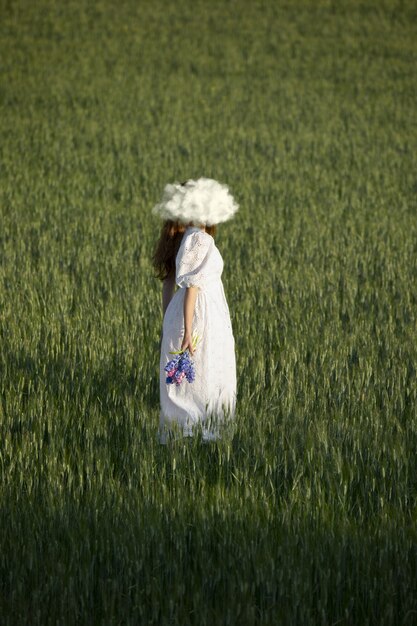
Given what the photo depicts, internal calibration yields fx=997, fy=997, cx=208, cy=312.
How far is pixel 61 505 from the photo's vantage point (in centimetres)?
379

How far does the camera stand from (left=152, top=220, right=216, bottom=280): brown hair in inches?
186

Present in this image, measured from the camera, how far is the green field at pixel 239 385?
330 cm

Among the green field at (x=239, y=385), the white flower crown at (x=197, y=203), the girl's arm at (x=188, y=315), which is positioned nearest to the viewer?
the green field at (x=239, y=385)

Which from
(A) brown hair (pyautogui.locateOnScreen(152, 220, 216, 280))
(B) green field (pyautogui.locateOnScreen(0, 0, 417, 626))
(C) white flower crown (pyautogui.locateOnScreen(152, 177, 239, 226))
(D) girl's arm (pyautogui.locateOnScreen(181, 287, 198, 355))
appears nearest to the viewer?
(B) green field (pyautogui.locateOnScreen(0, 0, 417, 626))

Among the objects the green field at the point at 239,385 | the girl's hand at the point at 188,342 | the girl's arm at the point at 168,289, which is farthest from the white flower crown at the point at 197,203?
the green field at the point at 239,385

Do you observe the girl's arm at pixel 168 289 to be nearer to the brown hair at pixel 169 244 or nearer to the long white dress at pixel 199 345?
the brown hair at pixel 169 244

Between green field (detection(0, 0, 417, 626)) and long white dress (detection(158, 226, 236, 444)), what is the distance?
0.13 m

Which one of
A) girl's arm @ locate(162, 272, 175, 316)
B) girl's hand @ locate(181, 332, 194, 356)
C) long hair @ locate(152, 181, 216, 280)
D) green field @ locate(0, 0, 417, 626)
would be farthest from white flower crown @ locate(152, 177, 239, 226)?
green field @ locate(0, 0, 417, 626)

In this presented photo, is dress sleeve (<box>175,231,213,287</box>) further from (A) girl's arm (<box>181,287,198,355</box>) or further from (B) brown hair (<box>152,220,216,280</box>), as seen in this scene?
(B) brown hair (<box>152,220,216,280</box>)

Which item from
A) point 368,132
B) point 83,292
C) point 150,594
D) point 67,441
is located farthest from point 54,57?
point 150,594

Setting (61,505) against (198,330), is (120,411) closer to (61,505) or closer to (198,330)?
(198,330)

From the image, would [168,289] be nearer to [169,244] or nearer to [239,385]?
[169,244]

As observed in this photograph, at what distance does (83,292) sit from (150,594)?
442cm

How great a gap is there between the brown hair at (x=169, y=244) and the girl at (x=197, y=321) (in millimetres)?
77
